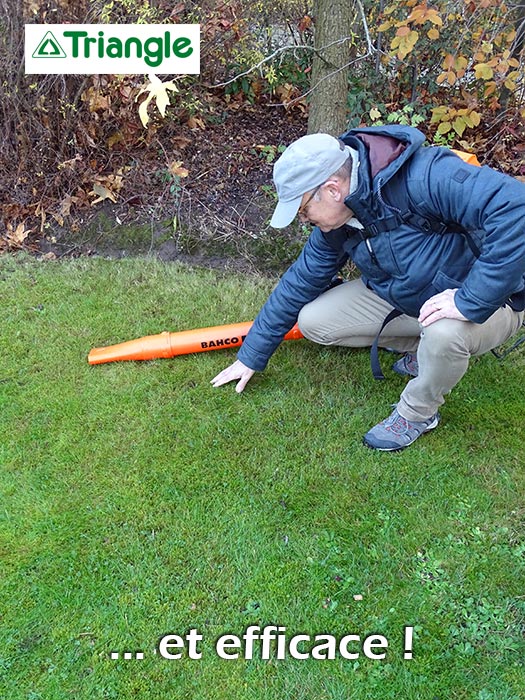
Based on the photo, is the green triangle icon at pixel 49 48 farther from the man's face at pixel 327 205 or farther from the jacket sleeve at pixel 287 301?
the man's face at pixel 327 205

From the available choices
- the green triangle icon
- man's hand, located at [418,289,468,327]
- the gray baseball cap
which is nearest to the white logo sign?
the green triangle icon

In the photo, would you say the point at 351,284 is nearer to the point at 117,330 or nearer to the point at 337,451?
the point at 337,451

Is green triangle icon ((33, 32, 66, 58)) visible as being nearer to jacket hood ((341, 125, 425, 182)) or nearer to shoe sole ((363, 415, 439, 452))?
jacket hood ((341, 125, 425, 182))

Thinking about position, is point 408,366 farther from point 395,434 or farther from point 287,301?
point 287,301

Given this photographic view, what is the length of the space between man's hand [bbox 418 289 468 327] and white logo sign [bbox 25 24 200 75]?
309 centimetres

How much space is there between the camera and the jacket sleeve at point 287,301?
2.75m

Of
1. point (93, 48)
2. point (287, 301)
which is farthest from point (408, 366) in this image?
point (93, 48)

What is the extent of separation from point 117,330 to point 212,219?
1282 mm

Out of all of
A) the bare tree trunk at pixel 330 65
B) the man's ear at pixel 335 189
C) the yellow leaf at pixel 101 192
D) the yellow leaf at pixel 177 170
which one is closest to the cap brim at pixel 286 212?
the man's ear at pixel 335 189

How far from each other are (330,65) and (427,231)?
2133 millimetres

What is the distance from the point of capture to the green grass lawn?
2.00m

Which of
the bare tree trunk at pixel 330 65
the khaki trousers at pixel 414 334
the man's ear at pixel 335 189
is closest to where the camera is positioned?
the man's ear at pixel 335 189

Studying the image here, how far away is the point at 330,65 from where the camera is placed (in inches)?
155

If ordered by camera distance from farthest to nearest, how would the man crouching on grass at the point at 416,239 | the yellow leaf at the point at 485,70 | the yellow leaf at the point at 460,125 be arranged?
the yellow leaf at the point at 460,125, the yellow leaf at the point at 485,70, the man crouching on grass at the point at 416,239
